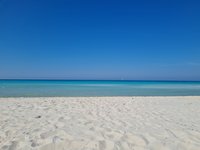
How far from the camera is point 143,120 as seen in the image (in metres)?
4.79

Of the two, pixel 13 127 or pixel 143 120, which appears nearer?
pixel 13 127

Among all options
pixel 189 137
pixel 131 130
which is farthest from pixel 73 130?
pixel 189 137

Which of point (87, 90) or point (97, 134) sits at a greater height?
point (97, 134)

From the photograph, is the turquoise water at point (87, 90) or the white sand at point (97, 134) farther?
the turquoise water at point (87, 90)

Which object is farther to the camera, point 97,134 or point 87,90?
point 87,90

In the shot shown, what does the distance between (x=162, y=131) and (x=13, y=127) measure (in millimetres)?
3771

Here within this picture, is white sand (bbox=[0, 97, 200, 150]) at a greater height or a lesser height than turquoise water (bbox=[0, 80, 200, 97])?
greater

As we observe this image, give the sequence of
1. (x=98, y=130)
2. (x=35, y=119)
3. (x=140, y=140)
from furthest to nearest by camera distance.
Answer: (x=35, y=119) → (x=98, y=130) → (x=140, y=140)

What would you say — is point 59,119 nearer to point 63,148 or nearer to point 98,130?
point 98,130

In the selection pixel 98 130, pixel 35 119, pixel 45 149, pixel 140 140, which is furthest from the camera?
pixel 35 119

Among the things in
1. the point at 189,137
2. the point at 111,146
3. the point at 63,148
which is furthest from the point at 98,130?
the point at 189,137

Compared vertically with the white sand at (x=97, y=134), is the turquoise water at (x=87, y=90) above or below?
below

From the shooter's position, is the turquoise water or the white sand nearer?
the white sand

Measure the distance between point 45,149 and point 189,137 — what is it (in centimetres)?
311
